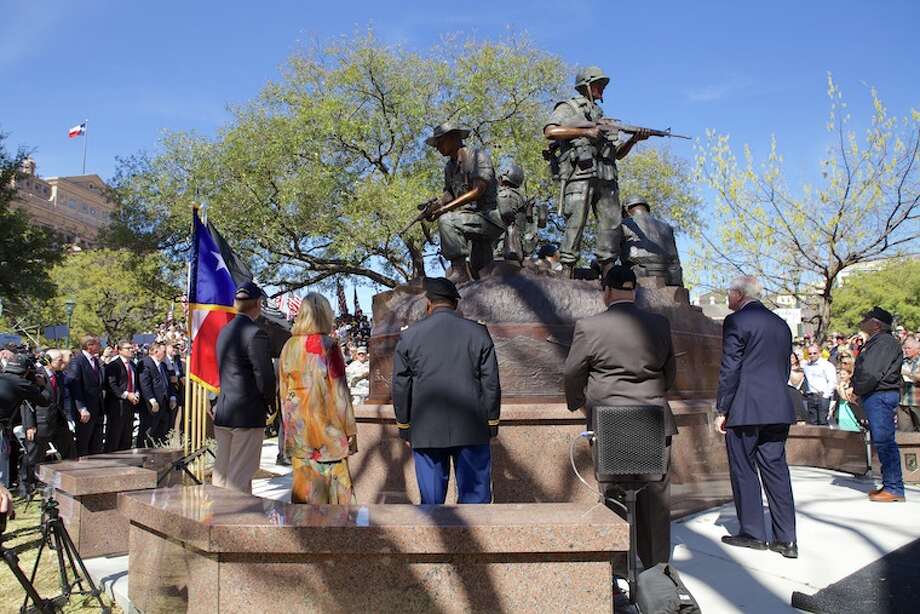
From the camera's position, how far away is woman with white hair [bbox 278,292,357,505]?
4449 mm

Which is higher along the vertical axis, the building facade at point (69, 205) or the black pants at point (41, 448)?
the building facade at point (69, 205)

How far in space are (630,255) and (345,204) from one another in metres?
19.5

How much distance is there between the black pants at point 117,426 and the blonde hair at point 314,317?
8549 mm

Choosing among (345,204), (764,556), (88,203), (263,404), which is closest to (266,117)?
(345,204)

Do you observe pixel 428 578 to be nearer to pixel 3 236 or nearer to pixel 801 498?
pixel 801 498

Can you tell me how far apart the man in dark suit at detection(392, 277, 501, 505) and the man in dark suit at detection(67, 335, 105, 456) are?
7.48m

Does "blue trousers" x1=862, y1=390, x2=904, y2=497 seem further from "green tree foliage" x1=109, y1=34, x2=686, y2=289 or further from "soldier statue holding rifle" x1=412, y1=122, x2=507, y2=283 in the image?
"green tree foliage" x1=109, y1=34, x2=686, y2=289

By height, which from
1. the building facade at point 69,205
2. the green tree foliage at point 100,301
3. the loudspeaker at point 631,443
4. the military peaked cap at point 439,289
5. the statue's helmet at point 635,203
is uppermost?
the building facade at point 69,205

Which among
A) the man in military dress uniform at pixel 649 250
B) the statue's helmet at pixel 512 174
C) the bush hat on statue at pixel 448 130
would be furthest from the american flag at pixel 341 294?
the bush hat on statue at pixel 448 130

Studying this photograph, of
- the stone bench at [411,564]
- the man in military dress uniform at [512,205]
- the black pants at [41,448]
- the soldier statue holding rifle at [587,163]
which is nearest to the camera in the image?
the stone bench at [411,564]

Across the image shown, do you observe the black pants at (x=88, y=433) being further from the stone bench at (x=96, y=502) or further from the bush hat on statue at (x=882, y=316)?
the bush hat on statue at (x=882, y=316)

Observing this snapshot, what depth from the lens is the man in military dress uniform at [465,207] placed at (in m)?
7.64

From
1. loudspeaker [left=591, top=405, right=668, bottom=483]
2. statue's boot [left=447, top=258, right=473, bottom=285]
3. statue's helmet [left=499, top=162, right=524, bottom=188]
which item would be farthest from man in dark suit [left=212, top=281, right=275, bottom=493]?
statue's helmet [left=499, top=162, right=524, bottom=188]

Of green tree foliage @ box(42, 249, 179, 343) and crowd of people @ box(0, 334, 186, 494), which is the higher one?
green tree foliage @ box(42, 249, 179, 343)
